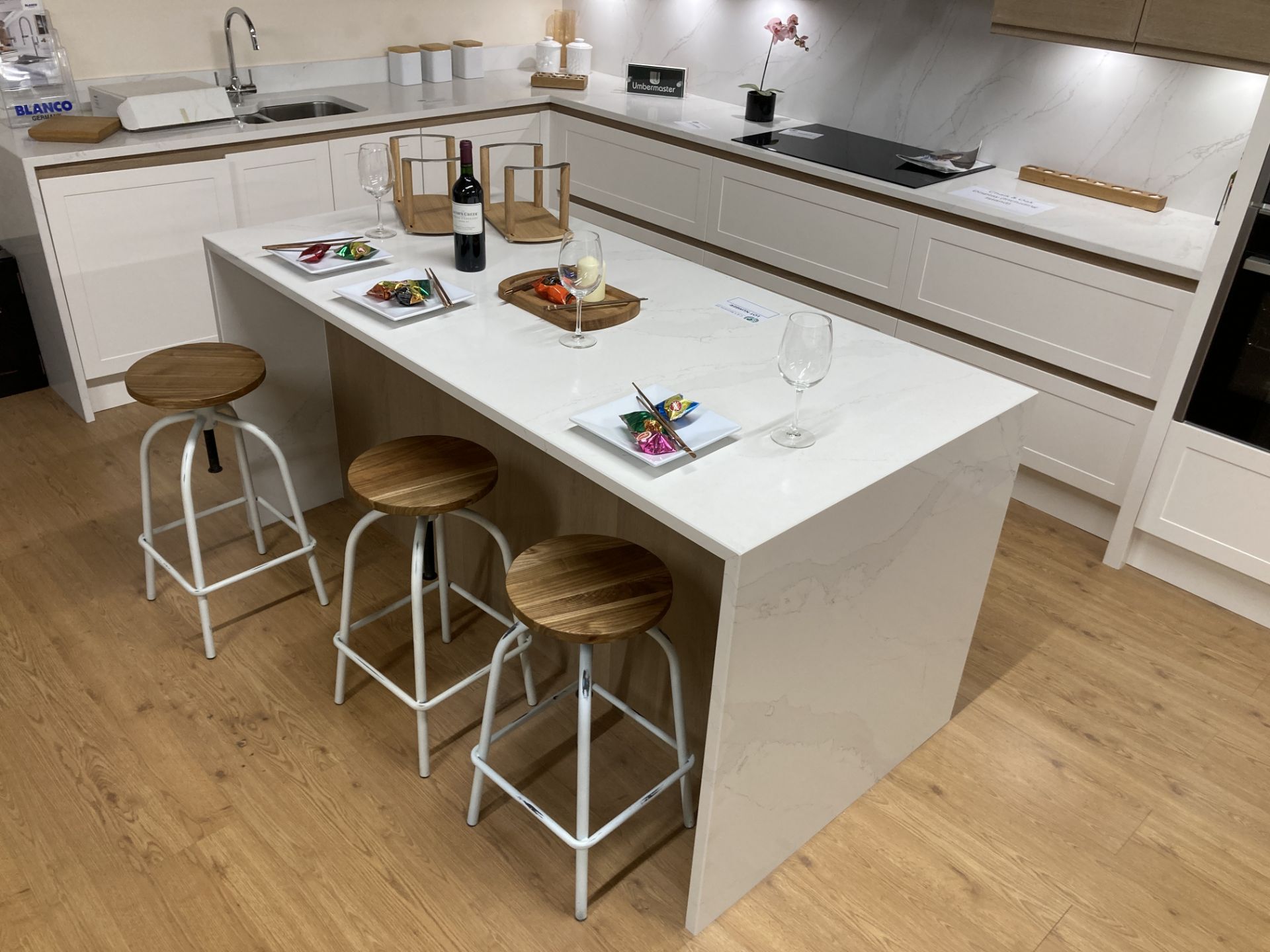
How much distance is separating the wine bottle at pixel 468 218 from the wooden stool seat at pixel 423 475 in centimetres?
48

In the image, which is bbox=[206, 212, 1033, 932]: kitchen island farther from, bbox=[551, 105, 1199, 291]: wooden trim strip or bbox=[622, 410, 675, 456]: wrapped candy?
bbox=[551, 105, 1199, 291]: wooden trim strip

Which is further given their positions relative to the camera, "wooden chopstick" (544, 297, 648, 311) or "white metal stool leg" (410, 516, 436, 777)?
"wooden chopstick" (544, 297, 648, 311)

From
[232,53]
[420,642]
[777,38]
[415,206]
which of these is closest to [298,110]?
[232,53]

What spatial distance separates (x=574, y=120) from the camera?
487cm

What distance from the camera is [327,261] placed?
8.66ft

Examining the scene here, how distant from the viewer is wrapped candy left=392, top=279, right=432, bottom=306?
241 centimetres

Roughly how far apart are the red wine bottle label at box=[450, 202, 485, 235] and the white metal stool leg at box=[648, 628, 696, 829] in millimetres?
1101

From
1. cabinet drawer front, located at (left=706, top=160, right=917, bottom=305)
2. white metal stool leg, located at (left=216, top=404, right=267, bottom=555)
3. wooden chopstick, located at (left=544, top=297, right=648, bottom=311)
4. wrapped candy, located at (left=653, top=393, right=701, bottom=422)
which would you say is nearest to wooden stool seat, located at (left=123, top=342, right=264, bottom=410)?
white metal stool leg, located at (left=216, top=404, right=267, bottom=555)

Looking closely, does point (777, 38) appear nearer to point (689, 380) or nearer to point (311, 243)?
point (311, 243)

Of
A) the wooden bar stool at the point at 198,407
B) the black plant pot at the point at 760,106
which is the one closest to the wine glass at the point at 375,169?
the wooden bar stool at the point at 198,407

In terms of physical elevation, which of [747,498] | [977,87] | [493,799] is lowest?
[493,799]

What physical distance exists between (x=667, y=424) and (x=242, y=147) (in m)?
2.78

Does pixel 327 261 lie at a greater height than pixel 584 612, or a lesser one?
greater

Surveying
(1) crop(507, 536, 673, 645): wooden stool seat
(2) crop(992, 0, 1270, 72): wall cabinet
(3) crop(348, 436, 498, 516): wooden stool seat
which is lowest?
(1) crop(507, 536, 673, 645): wooden stool seat
